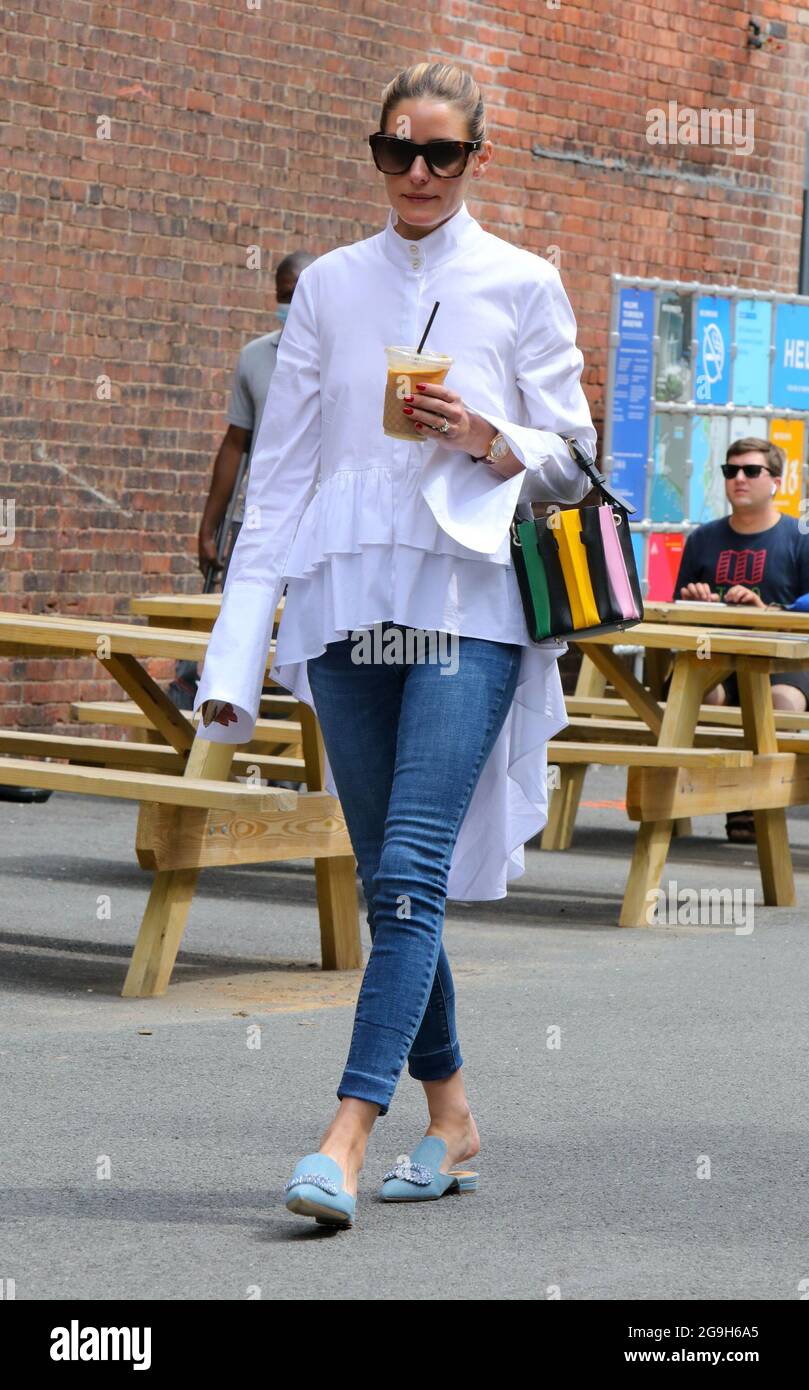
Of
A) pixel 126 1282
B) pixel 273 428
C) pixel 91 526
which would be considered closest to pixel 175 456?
pixel 91 526

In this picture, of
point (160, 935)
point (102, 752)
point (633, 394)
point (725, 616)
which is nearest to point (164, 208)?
point (633, 394)

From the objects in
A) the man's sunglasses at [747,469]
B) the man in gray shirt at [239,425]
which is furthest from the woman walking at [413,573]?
the man's sunglasses at [747,469]

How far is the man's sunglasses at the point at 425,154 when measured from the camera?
4.06 meters

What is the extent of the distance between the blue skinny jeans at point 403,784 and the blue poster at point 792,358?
36.3 ft

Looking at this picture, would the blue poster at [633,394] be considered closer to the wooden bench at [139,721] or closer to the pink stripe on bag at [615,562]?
the wooden bench at [139,721]

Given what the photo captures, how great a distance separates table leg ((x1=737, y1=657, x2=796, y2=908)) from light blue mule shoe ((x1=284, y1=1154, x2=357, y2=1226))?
14.2ft

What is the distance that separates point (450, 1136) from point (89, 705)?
4.17m

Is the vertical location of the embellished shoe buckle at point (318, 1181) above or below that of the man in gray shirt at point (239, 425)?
below

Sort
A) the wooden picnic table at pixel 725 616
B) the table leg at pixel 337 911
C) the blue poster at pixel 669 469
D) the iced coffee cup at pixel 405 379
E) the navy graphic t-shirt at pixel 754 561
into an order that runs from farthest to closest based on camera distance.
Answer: the blue poster at pixel 669 469, the navy graphic t-shirt at pixel 754 561, the wooden picnic table at pixel 725 616, the table leg at pixel 337 911, the iced coffee cup at pixel 405 379

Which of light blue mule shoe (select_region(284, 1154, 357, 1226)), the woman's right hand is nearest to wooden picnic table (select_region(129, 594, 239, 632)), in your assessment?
the woman's right hand

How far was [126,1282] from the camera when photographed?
12.0 feet

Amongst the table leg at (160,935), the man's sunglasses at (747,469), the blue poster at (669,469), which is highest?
the blue poster at (669,469)
